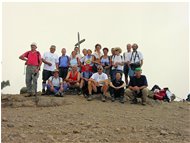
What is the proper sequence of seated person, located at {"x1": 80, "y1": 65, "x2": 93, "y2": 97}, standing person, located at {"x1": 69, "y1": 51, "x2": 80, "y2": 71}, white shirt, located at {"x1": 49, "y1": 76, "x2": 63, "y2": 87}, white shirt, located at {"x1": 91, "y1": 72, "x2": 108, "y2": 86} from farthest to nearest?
standing person, located at {"x1": 69, "y1": 51, "x2": 80, "y2": 71}
seated person, located at {"x1": 80, "y1": 65, "x2": 93, "y2": 97}
white shirt, located at {"x1": 49, "y1": 76, "x2": 63, "y2": 87}
white shirt, located at {"x1": 91, "y1": 72, "x2": 108, "y2": 86}

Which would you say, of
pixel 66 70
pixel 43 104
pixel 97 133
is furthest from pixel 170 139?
pixel 66 70

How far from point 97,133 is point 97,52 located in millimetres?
4800

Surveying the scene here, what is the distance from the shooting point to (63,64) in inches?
493

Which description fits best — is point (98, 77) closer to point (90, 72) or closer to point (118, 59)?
point (90, 72)

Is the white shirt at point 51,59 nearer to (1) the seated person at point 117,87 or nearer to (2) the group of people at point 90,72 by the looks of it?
(2) the group of people at point 90,72

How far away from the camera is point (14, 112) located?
1020 cm

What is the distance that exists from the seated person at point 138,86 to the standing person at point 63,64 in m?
2.56

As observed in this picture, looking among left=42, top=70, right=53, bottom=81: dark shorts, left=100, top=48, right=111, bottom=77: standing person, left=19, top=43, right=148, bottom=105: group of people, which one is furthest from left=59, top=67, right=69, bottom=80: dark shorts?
left=100, top=48, right=111, bottom=77: standing person

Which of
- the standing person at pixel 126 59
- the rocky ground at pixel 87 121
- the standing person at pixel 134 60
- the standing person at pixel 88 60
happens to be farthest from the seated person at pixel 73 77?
the standing person at pixel 134 60

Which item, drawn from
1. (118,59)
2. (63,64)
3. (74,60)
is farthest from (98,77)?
(63,64)

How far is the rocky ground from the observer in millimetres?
8086

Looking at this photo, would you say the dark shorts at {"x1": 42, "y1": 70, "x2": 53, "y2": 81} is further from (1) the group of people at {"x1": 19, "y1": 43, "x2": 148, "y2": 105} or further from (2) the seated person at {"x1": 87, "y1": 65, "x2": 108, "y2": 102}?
(2) the seated person at {"x1": 87, "y1": 65, "x2": 108, "y2": 102}

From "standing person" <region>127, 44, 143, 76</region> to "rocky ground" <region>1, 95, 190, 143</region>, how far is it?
4.81ft

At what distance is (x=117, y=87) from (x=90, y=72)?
1274 millimetres
